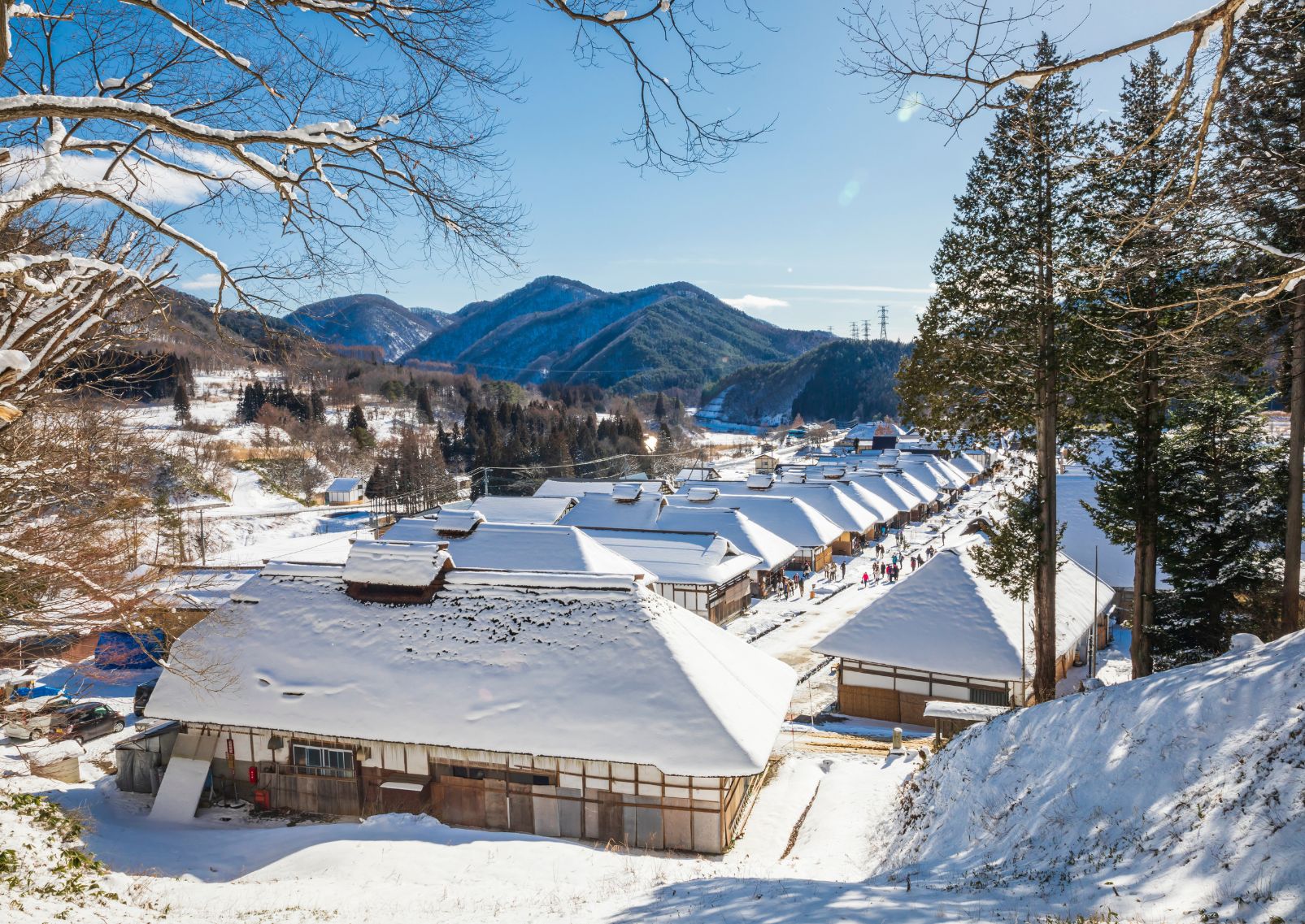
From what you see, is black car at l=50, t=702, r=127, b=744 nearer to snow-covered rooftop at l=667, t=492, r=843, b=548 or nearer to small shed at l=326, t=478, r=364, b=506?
snow-covered rooftop at l=667, t=492, r=843, b=548

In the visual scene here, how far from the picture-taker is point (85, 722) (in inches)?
769

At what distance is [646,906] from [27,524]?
8.68 metres

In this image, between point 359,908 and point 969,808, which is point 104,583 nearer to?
point 359,908

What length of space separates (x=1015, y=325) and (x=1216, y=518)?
7.74m

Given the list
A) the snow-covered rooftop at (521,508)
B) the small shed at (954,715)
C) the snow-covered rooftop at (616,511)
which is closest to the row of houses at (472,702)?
the small shed at (954,715)

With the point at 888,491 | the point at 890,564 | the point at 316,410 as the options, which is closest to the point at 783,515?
the point at 890,564

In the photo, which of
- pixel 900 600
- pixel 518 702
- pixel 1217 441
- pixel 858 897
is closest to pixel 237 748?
pixel 518 702

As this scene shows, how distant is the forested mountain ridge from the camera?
175 meters

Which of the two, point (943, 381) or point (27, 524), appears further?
point (943, 381)

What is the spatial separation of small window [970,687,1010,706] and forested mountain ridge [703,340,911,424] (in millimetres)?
152106

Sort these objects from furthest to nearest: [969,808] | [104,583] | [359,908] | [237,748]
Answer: [237,748] < [969,808] < [104,583] < [359,908]

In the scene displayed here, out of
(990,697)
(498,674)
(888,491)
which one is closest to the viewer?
(498,674)

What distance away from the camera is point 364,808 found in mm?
13922

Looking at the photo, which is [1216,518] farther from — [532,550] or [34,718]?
[34,718]
